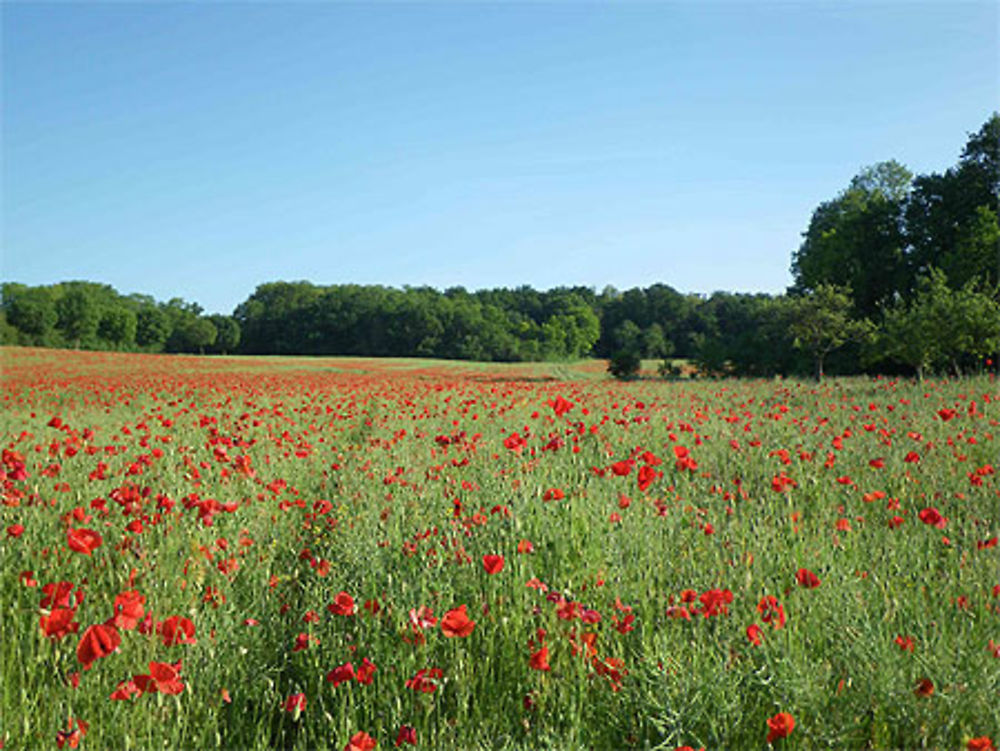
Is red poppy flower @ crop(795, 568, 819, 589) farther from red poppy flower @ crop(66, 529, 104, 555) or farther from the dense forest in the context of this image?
the dense forest

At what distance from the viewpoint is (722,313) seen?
3388 inches

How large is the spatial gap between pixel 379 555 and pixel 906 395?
1112 centimetres

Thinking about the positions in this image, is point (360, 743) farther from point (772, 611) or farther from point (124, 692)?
point (772, 611)

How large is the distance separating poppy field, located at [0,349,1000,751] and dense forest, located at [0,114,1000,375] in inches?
699

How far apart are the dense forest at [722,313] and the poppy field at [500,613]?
1776cm

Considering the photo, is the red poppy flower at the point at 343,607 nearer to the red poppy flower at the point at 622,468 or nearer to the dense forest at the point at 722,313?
the red poppy flower at the point at 622,468

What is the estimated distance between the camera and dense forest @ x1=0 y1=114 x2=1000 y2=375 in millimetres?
25000

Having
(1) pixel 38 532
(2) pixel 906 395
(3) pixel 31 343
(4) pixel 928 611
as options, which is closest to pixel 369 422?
(1) pixel 38 532

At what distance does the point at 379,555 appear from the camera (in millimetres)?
3193

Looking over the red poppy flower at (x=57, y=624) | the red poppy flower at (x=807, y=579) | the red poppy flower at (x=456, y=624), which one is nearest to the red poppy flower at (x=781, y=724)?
the red poppy flower at (x=807, y=579)

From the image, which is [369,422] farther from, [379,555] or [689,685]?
[689,685]

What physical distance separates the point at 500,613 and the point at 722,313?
89.5 m

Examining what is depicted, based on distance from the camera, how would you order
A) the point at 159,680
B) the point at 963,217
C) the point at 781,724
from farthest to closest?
the point at 963,217 → the point at 159,680 → the point at 781,724

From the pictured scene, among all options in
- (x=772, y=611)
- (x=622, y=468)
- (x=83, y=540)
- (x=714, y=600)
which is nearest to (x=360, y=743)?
(x=714, y=600)
